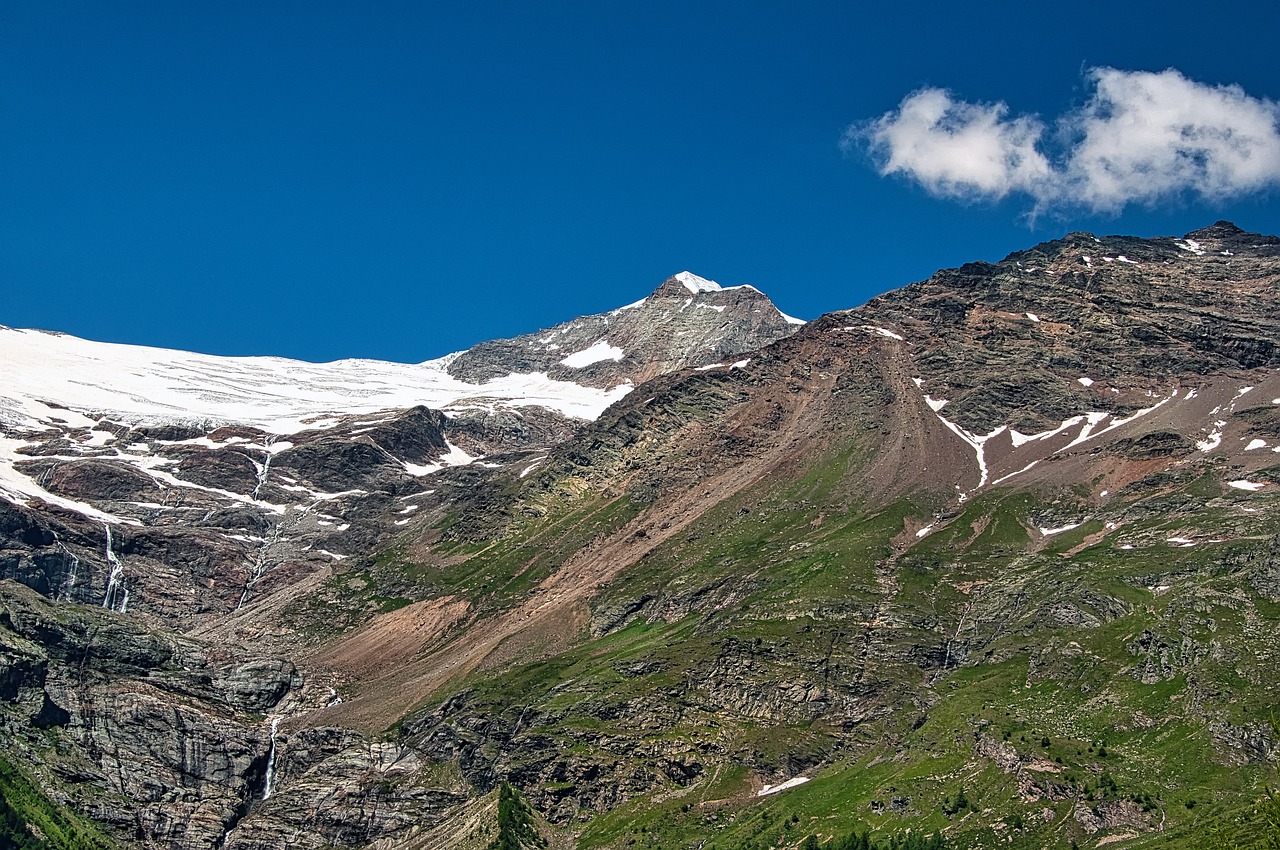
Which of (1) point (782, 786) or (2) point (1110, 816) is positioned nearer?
(2) point (1110, 816)

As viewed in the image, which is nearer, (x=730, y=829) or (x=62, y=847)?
(x=730, y=829)

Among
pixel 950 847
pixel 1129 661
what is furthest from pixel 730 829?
pixel 1129 661

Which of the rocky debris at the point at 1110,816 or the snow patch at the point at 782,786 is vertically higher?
the snow patch at the point at 782,786

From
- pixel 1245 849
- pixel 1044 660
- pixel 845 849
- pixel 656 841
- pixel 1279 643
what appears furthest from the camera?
pixel 1044 660

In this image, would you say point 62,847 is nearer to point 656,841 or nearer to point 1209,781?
point 656,841

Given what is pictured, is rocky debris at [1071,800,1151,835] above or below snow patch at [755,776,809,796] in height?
below

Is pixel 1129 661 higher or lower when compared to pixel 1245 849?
higher

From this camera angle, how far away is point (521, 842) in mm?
192500

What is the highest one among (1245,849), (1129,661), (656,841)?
(1129,661)

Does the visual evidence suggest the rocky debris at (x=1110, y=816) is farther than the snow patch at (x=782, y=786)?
No

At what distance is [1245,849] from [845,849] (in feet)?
241

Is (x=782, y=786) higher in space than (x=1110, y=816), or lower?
higher

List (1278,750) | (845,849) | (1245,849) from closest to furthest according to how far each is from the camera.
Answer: (1245,849) → (1278,750) → (845,849)

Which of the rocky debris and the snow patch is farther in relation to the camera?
the snow patch
